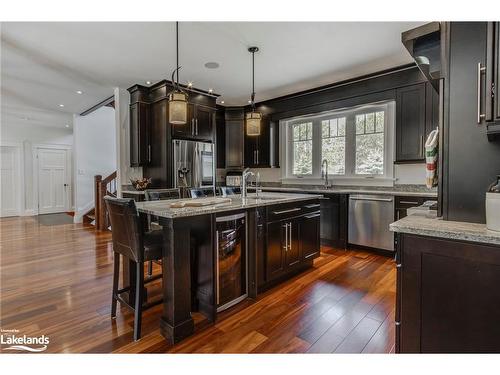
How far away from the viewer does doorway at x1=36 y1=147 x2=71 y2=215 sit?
7.85 metres

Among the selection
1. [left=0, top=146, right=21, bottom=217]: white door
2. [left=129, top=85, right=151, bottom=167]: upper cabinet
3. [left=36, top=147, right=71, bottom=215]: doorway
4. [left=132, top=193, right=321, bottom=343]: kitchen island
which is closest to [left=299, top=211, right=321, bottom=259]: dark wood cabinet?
[left=132, top=193, right=321, bottom=343]: kitchen island

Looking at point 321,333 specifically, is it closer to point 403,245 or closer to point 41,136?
point 403,245

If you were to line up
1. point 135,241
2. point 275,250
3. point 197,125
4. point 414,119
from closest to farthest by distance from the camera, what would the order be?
1. point 135,241
2. point 275,250
3. point 414,119
4. point 197,125

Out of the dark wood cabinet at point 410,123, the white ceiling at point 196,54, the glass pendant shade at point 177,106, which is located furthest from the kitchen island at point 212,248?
the white ceiling at point 196,54

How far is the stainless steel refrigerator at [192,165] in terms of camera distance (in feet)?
14.8

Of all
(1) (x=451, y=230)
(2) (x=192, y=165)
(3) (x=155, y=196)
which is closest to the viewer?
(1) (x=451, y=230)

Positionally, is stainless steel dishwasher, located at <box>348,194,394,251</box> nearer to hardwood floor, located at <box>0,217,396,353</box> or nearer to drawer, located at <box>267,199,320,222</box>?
hardwood floor, located at <box>0,217,396,353</box>

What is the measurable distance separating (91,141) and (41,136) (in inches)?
84.2

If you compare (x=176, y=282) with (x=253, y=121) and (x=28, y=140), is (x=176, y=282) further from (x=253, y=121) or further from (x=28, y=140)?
(x=28, y=140)

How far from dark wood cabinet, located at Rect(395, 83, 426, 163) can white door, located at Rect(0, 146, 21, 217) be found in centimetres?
957

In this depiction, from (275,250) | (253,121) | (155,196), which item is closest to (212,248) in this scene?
(275,250)

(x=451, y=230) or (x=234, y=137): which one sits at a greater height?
(x=234, y=137)

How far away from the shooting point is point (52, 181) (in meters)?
8.07

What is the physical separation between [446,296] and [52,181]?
9.84m
